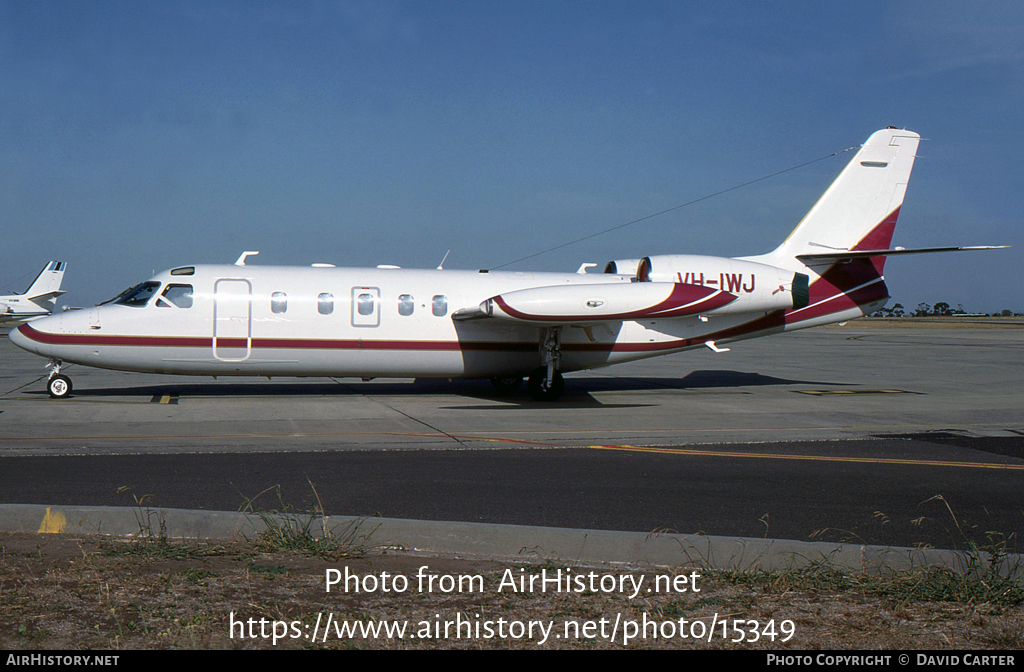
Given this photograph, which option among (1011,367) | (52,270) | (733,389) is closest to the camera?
(733,389)

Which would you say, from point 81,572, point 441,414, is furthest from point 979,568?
point 441,414

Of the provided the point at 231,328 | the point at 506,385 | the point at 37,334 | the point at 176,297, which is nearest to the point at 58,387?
the point at 37,334

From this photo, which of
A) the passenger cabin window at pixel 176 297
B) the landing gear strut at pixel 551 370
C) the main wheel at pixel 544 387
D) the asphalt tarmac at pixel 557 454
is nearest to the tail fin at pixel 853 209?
the asphalt tarmac at pixel 557 454

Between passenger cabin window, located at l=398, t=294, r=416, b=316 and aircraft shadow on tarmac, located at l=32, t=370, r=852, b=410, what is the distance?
242cm

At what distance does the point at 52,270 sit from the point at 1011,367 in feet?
228

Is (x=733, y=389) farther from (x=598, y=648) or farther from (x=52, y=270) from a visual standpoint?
(x=52, y=270)

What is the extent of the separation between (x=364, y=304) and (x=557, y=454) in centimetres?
788

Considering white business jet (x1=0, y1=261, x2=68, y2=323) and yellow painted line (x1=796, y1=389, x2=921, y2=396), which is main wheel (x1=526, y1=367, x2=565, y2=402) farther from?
white business jet (x1=0, y1=261, x2=68, y2=323)

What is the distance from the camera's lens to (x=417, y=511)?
290 inches

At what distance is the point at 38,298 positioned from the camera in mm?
66875

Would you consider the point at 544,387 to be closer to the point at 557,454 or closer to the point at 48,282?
the point at 557,454

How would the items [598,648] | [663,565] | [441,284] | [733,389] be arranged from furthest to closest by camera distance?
[733,389] < [441,284] < [663,565] < [598,648]
